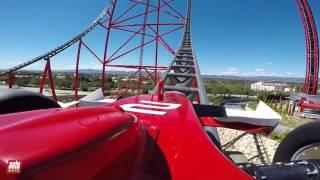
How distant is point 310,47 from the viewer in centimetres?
2298

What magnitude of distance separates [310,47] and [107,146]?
25.0 metres

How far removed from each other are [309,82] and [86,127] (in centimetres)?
2438

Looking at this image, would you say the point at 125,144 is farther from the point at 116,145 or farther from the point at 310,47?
the point at 310,47

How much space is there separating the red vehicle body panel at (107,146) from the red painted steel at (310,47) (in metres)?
23.6

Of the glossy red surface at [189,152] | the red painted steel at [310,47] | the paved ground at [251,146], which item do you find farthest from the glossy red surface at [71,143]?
the red painted steel at [310,47]

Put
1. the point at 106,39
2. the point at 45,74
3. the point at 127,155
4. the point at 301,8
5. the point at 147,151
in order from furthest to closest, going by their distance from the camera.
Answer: the point at 301,8 < the point at 106,39 < the point at 45,74 < the point at 147,151 < the point at 127,155

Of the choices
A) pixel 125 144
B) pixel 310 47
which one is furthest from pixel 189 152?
pixel 310 47

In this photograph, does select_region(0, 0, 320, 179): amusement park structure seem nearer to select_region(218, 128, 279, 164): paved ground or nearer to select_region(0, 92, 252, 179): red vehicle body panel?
select_region(0, 92, 252, 179): red vehicle body panel

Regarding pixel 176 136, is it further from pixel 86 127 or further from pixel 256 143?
pixel 256 143

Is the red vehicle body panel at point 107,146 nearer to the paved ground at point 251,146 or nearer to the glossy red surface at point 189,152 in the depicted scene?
the glossy red surface at point 189,152

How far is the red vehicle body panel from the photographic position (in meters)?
0.73

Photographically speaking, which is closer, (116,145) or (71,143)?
(71,143)

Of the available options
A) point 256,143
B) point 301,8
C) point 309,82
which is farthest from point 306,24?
point 256,143

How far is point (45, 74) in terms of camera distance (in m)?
8.80
